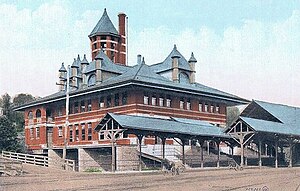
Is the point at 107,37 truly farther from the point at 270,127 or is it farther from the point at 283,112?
the point at 270,127

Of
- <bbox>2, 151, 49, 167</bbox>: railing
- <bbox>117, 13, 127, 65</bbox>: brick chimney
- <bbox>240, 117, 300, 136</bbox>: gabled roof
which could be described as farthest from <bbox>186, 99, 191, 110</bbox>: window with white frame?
<bbox>2, 151, 49, 167</bbox>: railing

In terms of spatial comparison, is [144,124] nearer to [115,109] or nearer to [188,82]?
[115,109]

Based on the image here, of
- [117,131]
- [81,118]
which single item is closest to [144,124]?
[117,131]

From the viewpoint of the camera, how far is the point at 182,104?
41438 millimetres

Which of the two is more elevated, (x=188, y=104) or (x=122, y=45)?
(x=122, y=45)

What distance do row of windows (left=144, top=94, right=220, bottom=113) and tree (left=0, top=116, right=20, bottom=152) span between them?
14.0 meters

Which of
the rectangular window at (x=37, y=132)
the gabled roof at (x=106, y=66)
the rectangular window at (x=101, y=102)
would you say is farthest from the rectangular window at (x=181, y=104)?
the rectangular window at (x=37, y=132)

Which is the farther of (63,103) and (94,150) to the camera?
(63,103)

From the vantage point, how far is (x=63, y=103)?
4616cm

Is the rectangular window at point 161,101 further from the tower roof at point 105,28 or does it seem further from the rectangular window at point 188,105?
the tower roof at point 105,28

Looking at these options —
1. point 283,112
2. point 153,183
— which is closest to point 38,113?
point 283,112

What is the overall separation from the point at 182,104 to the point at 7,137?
1636 cm

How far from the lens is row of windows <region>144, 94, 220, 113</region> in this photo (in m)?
38.4

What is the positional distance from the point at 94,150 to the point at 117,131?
13181 millimetres
